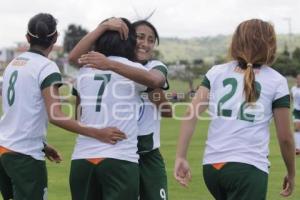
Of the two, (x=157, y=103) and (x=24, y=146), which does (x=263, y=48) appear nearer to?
(x=157, y=103)

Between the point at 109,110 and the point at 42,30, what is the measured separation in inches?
37.1

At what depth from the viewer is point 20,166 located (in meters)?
5.50

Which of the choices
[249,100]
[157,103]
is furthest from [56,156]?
[249,100]

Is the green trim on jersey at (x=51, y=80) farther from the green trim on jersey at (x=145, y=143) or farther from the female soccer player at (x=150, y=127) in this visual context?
the green trim on jersey at (x=145, y=143)

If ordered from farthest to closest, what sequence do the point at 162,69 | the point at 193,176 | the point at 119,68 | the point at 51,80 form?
the point at 193,176 < the point at 162,69 < the point at 51,80 < the point at 119,68

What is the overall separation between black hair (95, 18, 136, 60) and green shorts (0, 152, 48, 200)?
1071 mm

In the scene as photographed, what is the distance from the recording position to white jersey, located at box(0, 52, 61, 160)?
5457 mm

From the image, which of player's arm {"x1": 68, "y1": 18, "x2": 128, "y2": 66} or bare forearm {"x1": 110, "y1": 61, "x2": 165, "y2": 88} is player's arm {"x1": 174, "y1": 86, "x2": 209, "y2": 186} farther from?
player's arm {"x1": 68, "y1": 18, "x2": 128, "y2": 66}

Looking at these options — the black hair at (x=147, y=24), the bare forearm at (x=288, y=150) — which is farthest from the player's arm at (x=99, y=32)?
the bare forearm at (x=288, y=150)

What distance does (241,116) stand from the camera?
473cm

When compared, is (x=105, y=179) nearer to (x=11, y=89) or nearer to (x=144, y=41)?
(x=11, y=89)

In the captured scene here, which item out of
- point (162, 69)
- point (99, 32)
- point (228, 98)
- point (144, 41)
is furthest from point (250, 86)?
point (144, 41)

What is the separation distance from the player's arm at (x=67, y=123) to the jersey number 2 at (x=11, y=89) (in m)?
0.28

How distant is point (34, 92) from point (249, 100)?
67.6 inches
